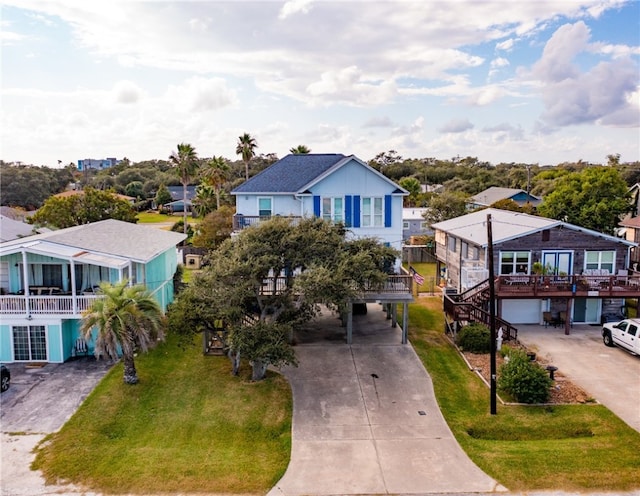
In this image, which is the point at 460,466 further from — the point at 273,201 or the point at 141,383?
the point at 273,201

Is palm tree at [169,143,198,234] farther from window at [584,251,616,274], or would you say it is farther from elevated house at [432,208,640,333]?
window at [584,251,616,274]

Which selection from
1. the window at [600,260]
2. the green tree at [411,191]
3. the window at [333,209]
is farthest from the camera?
the green tree at [411,191]

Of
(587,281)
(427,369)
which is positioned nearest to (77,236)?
(427,369)

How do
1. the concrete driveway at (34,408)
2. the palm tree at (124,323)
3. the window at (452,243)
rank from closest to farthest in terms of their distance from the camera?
the concrete driveway at (34,408), the palm tree at (124,323), the window at (452,243)

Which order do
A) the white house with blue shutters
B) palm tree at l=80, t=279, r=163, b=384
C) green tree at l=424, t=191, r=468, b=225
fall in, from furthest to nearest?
green tree at l=424, t=191, r=468, b=225, the white house with blue shutters, palm tree at l=80, t=279, r=163, b=384

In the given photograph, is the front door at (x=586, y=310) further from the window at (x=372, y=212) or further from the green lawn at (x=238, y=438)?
the window at (x=372, y=212)

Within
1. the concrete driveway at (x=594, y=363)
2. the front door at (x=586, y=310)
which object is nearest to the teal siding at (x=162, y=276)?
the concrete driveway at (x=594, y=363)

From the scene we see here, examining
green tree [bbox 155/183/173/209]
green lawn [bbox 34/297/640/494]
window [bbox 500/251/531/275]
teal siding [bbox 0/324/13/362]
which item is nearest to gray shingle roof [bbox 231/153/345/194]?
window [bbox 500/251/531/275]
